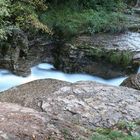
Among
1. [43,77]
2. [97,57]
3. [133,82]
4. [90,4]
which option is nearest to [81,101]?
[133,82]

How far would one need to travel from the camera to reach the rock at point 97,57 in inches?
435

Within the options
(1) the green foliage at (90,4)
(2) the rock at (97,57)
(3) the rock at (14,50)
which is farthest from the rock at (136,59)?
(1) the green foliage at (90,4)

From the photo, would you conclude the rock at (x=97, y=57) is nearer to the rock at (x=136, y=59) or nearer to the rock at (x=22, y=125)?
the rock at (x=136, y=59)

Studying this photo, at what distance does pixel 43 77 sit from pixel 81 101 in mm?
4452

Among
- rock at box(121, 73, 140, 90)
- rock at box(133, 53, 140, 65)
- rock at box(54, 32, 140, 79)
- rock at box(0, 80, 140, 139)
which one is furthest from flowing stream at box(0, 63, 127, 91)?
rock at box(0, 80, 140, 139)

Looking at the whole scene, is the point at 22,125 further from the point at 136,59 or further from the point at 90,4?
the point at 90,4

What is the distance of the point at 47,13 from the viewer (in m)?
12.6

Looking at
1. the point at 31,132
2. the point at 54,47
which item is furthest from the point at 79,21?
the point at 31,132

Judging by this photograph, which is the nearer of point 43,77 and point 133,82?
point 133,82

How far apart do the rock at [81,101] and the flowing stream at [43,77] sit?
2662mm

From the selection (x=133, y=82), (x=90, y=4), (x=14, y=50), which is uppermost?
(x=90, y=4)

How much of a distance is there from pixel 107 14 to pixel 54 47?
125 inches

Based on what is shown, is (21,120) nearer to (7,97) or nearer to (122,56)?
(7,97)

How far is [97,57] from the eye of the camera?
1139 centimetres
